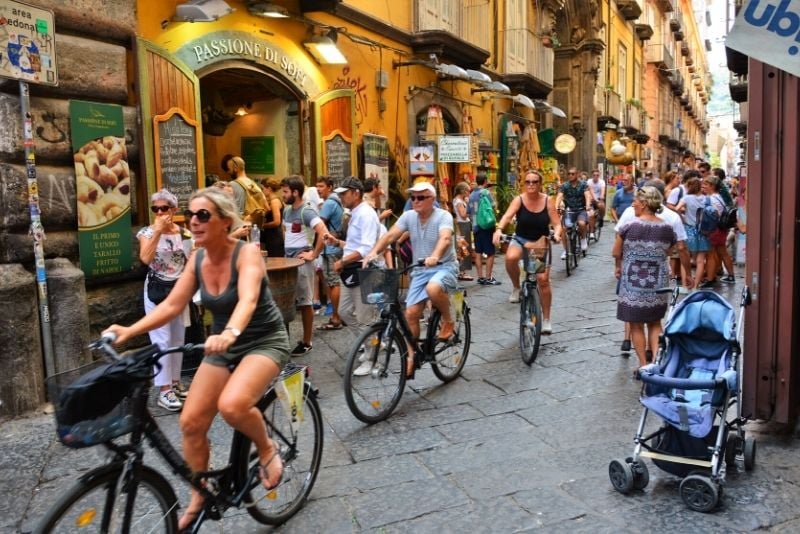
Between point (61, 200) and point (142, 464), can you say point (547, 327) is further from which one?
point (142, 464)

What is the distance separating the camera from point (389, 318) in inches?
197

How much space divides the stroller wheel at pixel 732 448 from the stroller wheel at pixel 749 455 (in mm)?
44

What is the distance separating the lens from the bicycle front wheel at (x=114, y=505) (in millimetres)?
2465

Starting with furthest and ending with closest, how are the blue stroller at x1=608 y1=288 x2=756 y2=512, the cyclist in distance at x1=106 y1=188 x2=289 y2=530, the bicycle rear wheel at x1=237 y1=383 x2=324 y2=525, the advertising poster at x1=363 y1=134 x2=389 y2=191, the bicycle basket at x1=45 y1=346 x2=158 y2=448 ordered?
the advertising poster at x1=363 y1=134 x2=389 y2=191
the blue stroller at x1=608 y1=288 x2=756 y2=512
the bicycle rear wheel at x1=237 y1=383 x2=324 y2=525
the cyclist in distance at x1=106 y1=188 x2=289 y2=530
the bicycle basket at x1=45 y1=346 x2=158 y2=448

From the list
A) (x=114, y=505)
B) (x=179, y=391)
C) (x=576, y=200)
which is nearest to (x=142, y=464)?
(x=114, y=505)

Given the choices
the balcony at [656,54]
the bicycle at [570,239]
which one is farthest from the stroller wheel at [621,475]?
the balcony at [656,54]

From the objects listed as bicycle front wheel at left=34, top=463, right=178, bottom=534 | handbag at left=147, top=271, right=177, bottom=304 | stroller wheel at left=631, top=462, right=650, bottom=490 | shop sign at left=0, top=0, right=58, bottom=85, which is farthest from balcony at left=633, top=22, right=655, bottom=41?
bicycle front wheel at left=34, top=463, right=178, bottom=534

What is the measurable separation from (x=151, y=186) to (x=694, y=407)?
5.16m

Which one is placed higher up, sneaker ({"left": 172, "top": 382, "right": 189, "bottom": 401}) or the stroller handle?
the stroller handle

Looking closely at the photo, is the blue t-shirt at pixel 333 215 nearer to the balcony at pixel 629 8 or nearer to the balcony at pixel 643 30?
the balcony at pixel 629 8

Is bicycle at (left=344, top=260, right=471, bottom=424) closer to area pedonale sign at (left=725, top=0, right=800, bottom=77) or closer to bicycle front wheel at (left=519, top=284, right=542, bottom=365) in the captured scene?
bicycle front wheel at (left=519, top=284, right=542, bottom=365)

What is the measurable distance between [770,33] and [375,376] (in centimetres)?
315

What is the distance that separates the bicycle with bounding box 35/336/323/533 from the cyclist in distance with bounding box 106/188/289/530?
0.09 m

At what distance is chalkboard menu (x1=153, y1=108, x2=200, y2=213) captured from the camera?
22.6 ft
